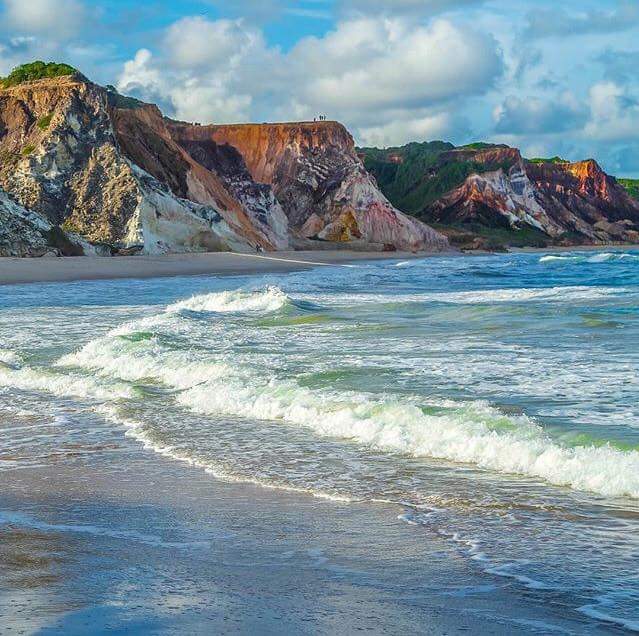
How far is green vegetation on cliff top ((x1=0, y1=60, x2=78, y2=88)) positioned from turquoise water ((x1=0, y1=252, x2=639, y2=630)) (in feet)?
111

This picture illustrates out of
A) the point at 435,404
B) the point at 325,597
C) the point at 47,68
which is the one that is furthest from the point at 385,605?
the point at 47,68

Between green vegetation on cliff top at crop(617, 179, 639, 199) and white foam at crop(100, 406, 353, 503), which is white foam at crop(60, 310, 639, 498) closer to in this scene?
white foam at crop(100, 406, 353, 503)

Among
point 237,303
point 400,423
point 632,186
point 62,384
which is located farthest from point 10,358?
point 632,186

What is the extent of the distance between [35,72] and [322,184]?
28.8 meters

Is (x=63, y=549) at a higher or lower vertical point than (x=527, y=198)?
lower

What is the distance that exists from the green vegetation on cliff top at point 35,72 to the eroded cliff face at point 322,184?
76.3 ft

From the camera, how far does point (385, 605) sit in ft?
12.8

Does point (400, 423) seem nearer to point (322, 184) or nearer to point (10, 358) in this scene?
point (10, 358)

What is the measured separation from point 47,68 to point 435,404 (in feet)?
151

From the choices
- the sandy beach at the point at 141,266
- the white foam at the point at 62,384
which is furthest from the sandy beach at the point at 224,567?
the sandy beach at the point at 141,266

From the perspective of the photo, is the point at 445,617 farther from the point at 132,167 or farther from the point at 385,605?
the point at 132,167

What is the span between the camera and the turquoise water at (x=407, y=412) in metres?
5.20

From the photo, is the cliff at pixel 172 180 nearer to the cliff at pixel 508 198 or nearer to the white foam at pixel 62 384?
the cliff at pixel 508 198

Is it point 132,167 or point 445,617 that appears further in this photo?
point 132,167
